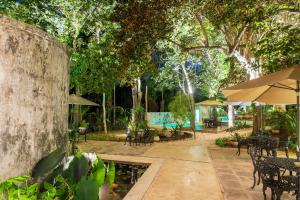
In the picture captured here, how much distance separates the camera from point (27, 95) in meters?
3.91

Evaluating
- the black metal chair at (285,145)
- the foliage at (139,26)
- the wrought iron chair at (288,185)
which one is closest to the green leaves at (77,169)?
the wrought iron chair at (288,185)

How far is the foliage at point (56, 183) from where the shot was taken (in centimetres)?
335

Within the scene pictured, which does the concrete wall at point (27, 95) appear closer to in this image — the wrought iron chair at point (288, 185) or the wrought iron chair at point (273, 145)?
the wrought iron chair at point (288, 185)

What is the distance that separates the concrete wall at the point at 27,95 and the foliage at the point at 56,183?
23cm

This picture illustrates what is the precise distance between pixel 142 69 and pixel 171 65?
54.6 feet

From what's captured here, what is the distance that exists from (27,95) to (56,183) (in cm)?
145

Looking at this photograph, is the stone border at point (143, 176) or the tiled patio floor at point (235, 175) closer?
the stone border at point (143, 176)

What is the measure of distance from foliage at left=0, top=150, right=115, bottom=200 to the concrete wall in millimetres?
230

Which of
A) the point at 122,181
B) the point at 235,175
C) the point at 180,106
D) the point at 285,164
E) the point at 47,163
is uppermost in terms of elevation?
the point at 180,106

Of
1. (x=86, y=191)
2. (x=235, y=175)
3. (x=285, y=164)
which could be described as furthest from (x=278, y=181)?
(x=86, y=191)

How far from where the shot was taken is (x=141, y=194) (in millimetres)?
5965

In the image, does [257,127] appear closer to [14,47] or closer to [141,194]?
[141,194]

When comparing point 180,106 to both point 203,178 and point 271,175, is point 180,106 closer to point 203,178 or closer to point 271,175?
point 203,178

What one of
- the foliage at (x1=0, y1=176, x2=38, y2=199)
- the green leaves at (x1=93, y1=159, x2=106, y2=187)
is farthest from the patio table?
the foliage at (x1=0, y1=176, x2=38, y2=199)
